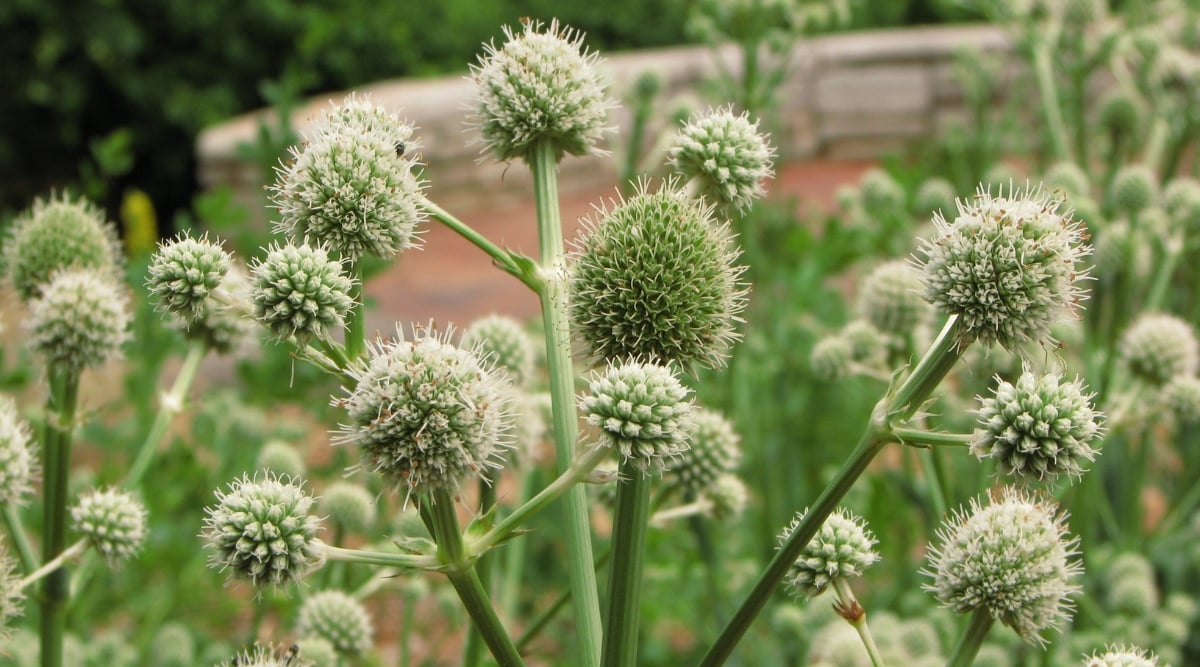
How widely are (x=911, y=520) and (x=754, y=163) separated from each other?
267 centimetres

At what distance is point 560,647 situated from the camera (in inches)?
172

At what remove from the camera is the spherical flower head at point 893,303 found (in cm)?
262

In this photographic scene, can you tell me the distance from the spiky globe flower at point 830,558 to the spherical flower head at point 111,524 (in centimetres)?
103

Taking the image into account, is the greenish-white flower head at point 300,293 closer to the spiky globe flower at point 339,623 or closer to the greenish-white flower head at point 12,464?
the greenish-white flower head at point 12,464

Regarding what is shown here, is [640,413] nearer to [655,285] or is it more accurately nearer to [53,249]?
[655,285]

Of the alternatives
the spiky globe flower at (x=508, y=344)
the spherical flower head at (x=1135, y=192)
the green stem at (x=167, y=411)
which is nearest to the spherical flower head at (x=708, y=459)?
the spiky globe flower at (x=508, y=344)

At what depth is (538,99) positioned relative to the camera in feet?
5.61

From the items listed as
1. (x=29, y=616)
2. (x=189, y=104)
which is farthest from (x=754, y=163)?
(x=189, y=104)

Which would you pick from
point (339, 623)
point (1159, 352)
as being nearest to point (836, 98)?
point (1159, 352)

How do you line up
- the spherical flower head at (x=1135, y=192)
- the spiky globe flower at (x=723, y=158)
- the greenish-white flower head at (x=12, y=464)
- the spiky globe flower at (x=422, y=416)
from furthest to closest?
1. the spherical flower head at (x=1135, y=192)
2. the greenish-white flower head at (x=12, y=464)
3. the spiky globe flower at (x=723, y=158)
4. the spiky globe flower at (x=422, y=416)

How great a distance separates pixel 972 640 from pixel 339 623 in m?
1.15

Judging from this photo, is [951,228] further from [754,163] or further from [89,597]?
[89,597]

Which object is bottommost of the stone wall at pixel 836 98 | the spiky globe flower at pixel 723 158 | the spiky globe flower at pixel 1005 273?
the spiky globe flower at pixel 1005 273

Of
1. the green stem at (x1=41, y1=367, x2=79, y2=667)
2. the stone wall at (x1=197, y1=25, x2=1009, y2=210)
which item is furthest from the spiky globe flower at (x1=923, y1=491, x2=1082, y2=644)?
the stone wall at (x1=197, y1=25, x2=1009, y2=210)
